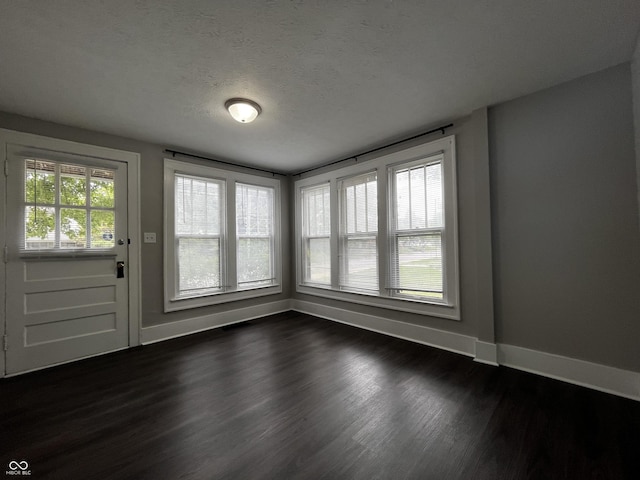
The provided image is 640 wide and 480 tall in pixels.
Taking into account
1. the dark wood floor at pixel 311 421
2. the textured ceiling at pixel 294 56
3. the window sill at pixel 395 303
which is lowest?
the dark wood floor at pixel 311 421

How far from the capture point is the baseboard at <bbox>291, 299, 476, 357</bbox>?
9.61 ft

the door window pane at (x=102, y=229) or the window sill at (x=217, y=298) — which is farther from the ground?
the door window pane at (x=102, y=229)

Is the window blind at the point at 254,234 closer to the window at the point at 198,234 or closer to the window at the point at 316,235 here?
the window at the point at 198,234

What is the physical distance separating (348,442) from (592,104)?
10.6 feet

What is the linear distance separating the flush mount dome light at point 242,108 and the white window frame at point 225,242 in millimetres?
1596

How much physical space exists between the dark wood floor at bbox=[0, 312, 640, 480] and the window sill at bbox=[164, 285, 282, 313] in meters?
0.85

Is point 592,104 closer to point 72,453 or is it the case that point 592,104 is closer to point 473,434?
point 473,434

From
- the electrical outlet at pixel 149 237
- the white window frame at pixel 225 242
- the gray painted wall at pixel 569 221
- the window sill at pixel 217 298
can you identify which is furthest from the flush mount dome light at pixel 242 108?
the window sill at pixel 217 298

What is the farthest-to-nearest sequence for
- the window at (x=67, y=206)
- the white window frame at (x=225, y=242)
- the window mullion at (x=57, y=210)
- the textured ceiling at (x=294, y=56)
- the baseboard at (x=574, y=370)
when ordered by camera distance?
the white window frame at (x=225, y=242)
the window mullion at (x=57, y=210)
the window at (x=67, y=206)
the baseboard at (x=574, y=370)
the textured ceiling at (x=294, y=56)

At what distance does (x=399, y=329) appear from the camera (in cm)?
348

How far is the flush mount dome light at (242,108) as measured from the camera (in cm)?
248

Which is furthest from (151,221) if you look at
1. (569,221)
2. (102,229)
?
(569,221)

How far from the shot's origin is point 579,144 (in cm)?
227

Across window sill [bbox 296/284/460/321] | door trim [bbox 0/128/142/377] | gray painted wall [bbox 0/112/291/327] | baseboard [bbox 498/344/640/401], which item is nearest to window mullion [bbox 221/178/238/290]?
gray painted wall [bbox 0/112/291/327]
